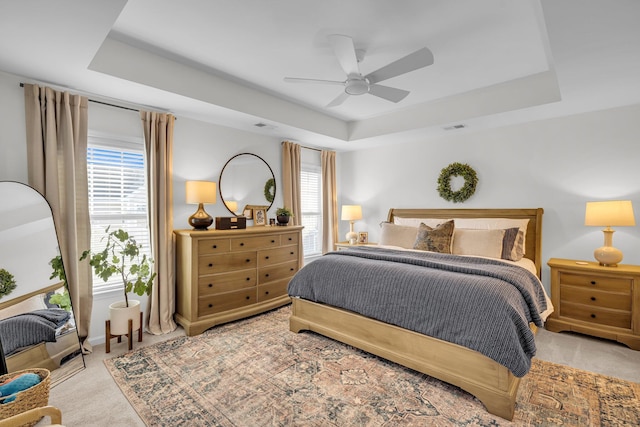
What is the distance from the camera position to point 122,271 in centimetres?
295

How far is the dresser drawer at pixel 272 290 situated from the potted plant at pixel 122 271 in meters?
1.25

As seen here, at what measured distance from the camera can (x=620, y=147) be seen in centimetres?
334

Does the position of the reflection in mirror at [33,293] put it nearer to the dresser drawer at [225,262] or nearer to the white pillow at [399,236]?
the dresser drawer at [225,262]

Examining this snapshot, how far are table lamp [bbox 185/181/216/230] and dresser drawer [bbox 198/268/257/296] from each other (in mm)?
577

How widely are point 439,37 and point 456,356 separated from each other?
2.45m

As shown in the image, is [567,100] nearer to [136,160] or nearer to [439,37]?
[439,37]

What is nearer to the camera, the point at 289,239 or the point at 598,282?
the point at 598,282

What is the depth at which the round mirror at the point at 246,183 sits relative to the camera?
13.3 feet

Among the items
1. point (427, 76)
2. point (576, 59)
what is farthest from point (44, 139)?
point (576, 59)

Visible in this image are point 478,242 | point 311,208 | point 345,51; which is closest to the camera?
point 345,51

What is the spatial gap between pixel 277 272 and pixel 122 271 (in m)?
1.74

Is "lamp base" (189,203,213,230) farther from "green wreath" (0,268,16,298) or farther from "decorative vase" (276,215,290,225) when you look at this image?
"green wreath" (0,268,16,298)

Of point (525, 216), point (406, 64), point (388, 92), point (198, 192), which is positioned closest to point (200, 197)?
point (198, 192)

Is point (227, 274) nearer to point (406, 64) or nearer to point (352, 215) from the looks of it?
point (352, 215)
